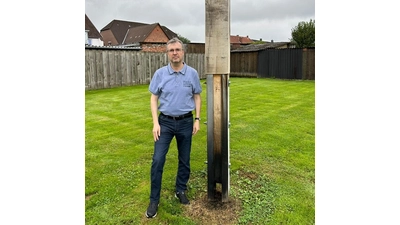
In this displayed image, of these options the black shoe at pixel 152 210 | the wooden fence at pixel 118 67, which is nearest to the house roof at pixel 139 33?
the wooden fence at pixel 118 67

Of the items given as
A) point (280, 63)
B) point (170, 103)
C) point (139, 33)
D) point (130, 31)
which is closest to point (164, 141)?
point (170, 103)

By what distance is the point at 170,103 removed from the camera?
303 cm

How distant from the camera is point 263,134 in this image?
19.2 feet

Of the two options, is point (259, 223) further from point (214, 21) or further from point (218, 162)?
point (214, 21)

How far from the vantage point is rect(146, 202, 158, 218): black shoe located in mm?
3053

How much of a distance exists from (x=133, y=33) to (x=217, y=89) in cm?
4433

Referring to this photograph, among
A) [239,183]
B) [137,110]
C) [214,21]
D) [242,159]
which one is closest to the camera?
[214,21]

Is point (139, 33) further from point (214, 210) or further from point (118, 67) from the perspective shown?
point (214, 210)

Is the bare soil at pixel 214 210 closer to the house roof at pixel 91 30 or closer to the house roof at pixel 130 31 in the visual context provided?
the house roof at pixel 91 30

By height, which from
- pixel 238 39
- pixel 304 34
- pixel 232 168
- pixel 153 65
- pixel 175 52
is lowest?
pixel 232 168

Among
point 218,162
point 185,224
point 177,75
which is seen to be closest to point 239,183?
point 218,162

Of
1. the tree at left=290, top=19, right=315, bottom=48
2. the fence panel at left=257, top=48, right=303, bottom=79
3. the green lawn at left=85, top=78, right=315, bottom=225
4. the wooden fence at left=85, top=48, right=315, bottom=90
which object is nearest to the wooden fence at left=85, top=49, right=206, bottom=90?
the wooden fence at left=85, top=48, right=315, bottom=90

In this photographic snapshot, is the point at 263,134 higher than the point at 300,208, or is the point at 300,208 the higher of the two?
the point at 263,134
